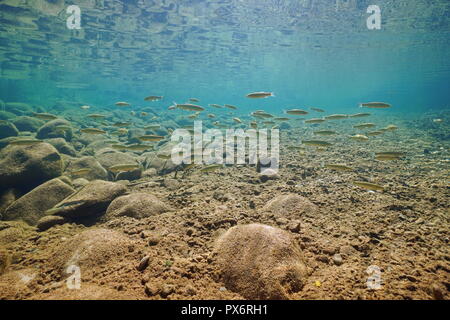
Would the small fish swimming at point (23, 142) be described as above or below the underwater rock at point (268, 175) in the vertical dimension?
above

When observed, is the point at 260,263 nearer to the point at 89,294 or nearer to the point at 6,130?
the point at 89,294

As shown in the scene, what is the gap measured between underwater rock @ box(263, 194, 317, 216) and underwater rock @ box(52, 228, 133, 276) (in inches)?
115

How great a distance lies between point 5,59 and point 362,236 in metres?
48.8

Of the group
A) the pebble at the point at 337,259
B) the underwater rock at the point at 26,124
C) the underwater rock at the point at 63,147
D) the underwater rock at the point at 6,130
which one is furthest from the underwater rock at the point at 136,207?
the underwater rock at the point at 26,124

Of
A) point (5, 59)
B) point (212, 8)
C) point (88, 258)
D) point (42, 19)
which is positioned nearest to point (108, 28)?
point (42, 19)

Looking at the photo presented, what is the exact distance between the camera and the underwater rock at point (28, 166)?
5928 mm

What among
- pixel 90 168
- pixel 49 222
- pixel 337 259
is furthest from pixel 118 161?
pixel 337 259

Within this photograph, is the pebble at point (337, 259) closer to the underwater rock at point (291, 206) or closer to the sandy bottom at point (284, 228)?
the sandy bottom at point (284, 228)

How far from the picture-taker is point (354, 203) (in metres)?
5.25

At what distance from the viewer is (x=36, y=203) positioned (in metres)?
5.15

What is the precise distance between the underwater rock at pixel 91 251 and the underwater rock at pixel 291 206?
→ 2921 millimetres

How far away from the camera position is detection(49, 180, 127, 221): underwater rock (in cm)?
473

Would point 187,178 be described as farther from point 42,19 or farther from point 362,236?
point 42,19

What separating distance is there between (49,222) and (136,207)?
182 centimetres
